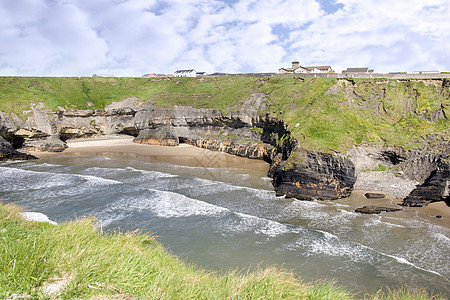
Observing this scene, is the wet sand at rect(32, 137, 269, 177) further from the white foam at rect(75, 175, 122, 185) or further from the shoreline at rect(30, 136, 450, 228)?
the white foam at rect(75, 175, 122, 185)

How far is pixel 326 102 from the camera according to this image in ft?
112

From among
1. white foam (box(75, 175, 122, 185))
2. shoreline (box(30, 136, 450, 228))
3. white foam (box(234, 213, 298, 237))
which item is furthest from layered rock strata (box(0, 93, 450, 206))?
white foam (box(75, 175, 122, 185))

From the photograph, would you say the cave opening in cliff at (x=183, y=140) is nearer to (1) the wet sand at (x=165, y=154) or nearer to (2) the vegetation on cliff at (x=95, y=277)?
(1) the wet sand at (x=165, y=154)

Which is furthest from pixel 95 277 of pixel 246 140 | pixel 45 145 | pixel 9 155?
pixel 45 145

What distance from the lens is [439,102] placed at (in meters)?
32.0

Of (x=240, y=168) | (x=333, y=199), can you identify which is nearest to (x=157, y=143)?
(x=240, y=168)

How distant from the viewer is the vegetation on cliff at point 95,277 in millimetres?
4797

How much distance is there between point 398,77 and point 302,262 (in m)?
35.7

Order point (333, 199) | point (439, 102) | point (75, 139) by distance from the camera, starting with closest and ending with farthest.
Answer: point (333, 199) < point (439, 102) < point (75, 139)

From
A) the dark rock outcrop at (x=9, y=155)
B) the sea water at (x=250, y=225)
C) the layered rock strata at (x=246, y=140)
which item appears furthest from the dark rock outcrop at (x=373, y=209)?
the dark rock outcrop at (x=9, y=155)

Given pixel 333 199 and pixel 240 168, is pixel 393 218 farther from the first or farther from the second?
pixel 240 168

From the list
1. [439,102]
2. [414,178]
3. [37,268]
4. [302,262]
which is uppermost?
[439,102]

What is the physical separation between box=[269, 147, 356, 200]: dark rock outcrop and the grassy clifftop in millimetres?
1708

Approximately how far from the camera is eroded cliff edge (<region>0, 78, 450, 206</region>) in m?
25.0
